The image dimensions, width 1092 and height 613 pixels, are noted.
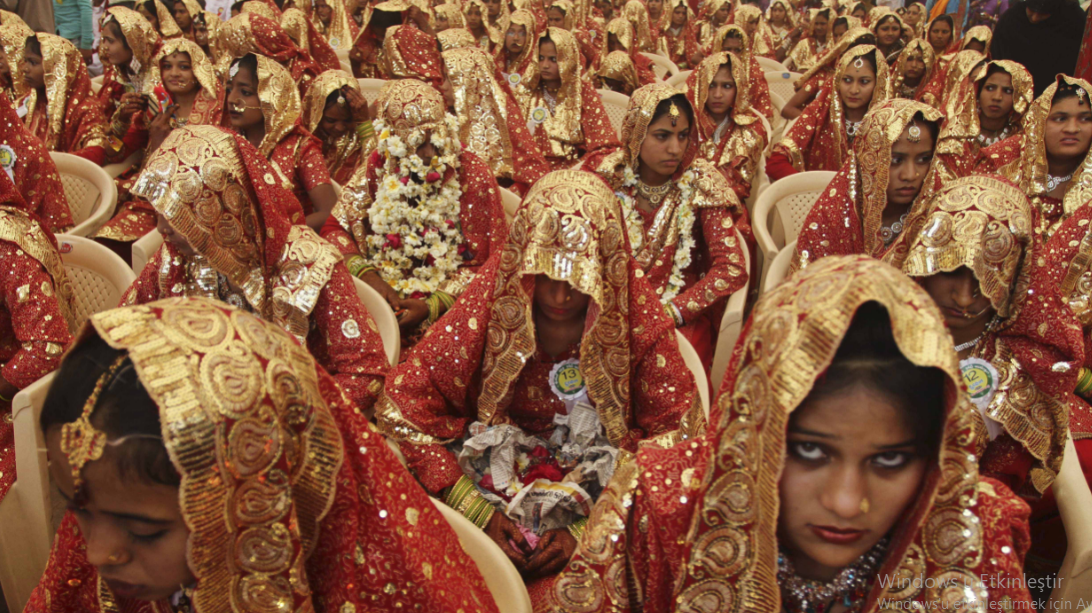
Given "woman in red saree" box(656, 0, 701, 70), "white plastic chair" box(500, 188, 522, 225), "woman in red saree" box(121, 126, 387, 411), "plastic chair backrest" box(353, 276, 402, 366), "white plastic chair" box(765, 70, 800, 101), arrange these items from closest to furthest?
"woman in red saree" box(121, 126, 387, 411) < "plastic chair backrest" box(353, 276, 402, 366) < "white plastic chair" box(500, 188, 522, 225) < "white plastic chair" box(765, 70, 800, 101) < "woman in red saree" box(656, 0, 701, 70)

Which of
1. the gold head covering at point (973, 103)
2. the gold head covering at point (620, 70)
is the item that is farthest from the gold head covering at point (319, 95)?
the gold head covering at point (973, 103)

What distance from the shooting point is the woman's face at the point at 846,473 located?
90 centimetres

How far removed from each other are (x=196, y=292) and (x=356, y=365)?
537mm

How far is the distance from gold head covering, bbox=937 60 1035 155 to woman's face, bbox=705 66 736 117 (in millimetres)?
1357

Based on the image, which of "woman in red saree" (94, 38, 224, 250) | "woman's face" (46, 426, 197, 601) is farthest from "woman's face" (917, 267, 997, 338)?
"woman in red saree" (94, 38, 224, 250)

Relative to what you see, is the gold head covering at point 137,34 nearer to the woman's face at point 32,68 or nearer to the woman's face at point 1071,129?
the woman's face at point 32,68

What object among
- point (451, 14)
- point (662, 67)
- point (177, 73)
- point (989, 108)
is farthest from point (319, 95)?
point (662, 67)

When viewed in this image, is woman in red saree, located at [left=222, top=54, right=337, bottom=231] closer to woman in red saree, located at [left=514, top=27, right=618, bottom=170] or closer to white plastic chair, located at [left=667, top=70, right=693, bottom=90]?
woman in red saree, located at [left=514, top=27, right=618, bottom=170]

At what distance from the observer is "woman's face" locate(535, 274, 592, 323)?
5.64 feet

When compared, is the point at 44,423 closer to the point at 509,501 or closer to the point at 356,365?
the point at 509,501

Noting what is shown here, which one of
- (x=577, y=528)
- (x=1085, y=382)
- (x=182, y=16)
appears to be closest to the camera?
(x=577, y=528)

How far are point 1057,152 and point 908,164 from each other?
0.77 meters

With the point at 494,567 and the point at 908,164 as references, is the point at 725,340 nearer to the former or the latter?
the point at 908,164

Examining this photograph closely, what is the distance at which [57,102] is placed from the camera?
4504 millimetres
